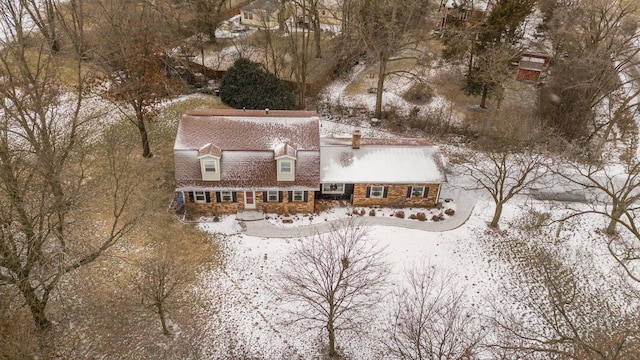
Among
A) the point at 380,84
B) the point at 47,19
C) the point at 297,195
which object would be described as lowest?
the point at 297,195

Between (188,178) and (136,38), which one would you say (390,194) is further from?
(136,38)

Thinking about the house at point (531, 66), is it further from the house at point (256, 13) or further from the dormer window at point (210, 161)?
the dormer window at point (210, 161)

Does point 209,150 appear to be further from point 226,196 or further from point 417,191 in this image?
point 417,191

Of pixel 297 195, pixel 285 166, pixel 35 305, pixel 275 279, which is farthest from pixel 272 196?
pixel 35 305

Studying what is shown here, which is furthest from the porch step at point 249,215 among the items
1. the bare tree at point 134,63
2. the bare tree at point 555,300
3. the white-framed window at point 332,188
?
the bare tree at point 555,300

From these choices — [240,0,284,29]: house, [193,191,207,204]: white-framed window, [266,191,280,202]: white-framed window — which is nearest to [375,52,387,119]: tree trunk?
[266,191,280,202]: white-framed window

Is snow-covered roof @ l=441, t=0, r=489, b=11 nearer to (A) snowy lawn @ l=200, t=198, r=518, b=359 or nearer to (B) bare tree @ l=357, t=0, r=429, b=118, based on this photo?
(B) bare tree @ l=357, t=0, r=429, b=118

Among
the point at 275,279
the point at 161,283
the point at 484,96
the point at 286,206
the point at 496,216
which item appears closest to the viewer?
the point at 161,283
